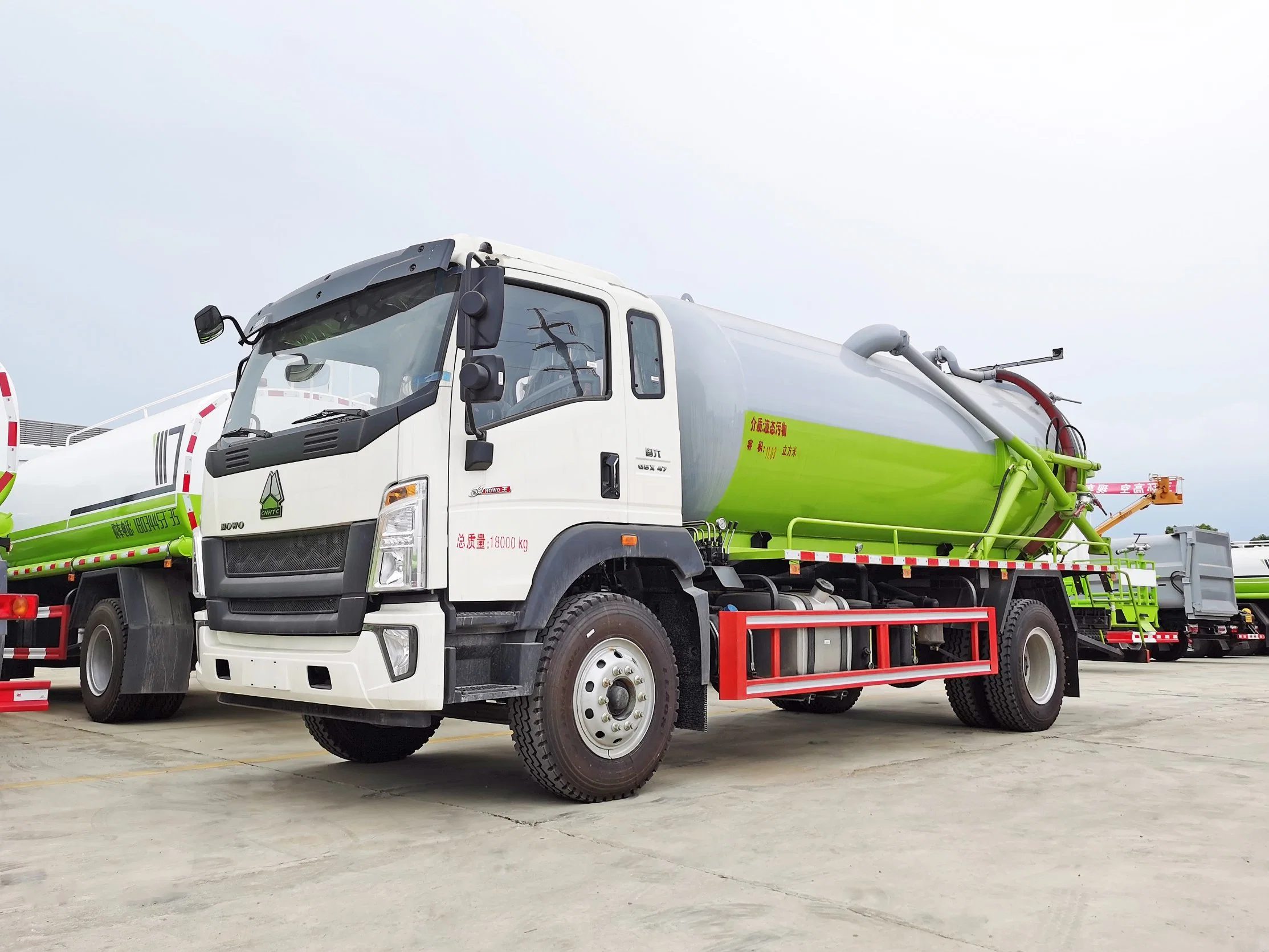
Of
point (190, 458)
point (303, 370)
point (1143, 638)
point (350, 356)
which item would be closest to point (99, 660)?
point (190, 458)

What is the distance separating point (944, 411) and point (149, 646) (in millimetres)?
7119

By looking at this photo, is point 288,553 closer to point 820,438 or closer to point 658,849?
point 658,849

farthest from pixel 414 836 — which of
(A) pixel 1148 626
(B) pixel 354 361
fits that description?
(A) pixel 1148 626

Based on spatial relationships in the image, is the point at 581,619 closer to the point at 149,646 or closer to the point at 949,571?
the point at 949,571

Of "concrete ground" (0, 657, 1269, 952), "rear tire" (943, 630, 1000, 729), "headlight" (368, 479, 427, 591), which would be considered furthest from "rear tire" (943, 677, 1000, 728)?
"headlight" (368, 479, 427, 591)

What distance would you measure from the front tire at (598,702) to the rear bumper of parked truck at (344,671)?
2.10 ft

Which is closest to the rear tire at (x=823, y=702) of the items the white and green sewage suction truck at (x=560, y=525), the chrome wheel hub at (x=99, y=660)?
the white and green sewage suction truck at (x=560, y=525)

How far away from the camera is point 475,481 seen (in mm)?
5270

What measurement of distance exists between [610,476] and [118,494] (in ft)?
20.8

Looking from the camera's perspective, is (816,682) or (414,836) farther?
(816,682)

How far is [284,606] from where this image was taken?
18.5ft

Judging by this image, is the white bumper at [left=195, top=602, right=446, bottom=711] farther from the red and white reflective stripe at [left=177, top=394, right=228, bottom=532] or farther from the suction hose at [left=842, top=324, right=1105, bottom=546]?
the suction hose at [left=842, top=324, right=1105, bottom=546]

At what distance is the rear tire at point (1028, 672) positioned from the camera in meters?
8.88

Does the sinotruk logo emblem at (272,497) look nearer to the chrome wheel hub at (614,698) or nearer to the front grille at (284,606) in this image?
the front grille at (284,606)
